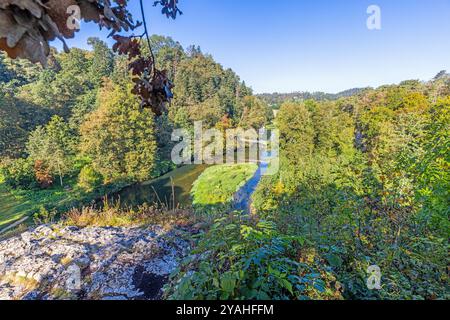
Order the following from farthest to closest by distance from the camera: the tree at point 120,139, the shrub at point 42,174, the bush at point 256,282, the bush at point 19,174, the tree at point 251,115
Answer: the tree at point 251,115
the tree at point 120,139
the shrub at point 42,174
the bush at point 19,174
the bush at point 256,282

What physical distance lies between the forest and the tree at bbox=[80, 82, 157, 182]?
4.1 inches

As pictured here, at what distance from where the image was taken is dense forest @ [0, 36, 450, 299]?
1667 mm

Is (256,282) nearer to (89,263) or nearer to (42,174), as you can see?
(89,263)

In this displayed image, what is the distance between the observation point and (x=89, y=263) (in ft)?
12.3

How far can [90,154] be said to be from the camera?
18.3m

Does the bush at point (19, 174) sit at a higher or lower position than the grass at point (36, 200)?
higher

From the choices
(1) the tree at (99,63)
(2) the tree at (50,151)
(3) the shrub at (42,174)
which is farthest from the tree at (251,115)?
(3) the shrub at (42,174)

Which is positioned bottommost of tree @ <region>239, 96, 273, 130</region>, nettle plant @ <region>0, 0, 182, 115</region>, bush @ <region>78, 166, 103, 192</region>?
bush @ <region>78, 166, 103, 192</region>

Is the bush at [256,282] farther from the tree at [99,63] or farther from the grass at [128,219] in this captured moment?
the tree at [99,63]

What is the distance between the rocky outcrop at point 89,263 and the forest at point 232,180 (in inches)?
5.0

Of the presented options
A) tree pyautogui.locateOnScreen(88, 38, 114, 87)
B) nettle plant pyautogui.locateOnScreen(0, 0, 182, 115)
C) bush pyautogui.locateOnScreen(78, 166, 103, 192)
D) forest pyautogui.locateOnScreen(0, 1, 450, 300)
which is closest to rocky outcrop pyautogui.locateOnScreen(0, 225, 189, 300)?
forest pyautogui.locateOnScreen(0, 1, 450, 300)

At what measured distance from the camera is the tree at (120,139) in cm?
1789

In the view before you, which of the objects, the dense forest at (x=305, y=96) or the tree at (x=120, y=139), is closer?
the tree at (x=120, y=139)

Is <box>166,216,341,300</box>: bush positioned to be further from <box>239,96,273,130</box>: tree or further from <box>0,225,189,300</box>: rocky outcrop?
<box>239,96,273,130</box>: tree
